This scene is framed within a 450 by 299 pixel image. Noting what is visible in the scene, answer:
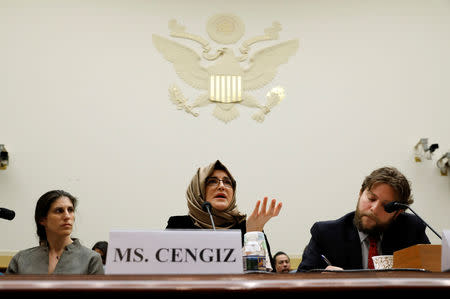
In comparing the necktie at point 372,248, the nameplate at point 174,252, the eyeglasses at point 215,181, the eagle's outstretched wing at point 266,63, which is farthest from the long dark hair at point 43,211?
the eagle's outstretched wing at point 266,63

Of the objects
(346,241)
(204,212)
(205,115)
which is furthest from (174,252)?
(205,115)

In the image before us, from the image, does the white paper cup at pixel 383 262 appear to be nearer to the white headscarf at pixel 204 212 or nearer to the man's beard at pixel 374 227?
the man's beard at pixel 374 227

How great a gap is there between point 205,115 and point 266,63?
1177 millimetres

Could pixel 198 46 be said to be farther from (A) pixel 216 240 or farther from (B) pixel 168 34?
(A) pixel 216 240

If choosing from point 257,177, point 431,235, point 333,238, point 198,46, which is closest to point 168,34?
point 198,46

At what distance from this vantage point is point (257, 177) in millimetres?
6539

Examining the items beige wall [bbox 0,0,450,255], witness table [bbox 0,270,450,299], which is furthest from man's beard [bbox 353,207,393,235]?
beige wall [bbox 0,0,450,255]

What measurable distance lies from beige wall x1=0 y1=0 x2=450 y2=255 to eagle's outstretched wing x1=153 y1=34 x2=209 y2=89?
0.37 feet

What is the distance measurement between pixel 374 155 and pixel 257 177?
166 centimetres

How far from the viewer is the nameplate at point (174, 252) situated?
1.38m

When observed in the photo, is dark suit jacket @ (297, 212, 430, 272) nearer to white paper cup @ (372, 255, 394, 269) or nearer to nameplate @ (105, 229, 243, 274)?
white paper cup @ (372, 255, 394, 269)

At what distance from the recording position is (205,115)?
6770 millimetres

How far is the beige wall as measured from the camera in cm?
636

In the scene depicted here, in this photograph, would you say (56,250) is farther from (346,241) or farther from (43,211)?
(346,241)
